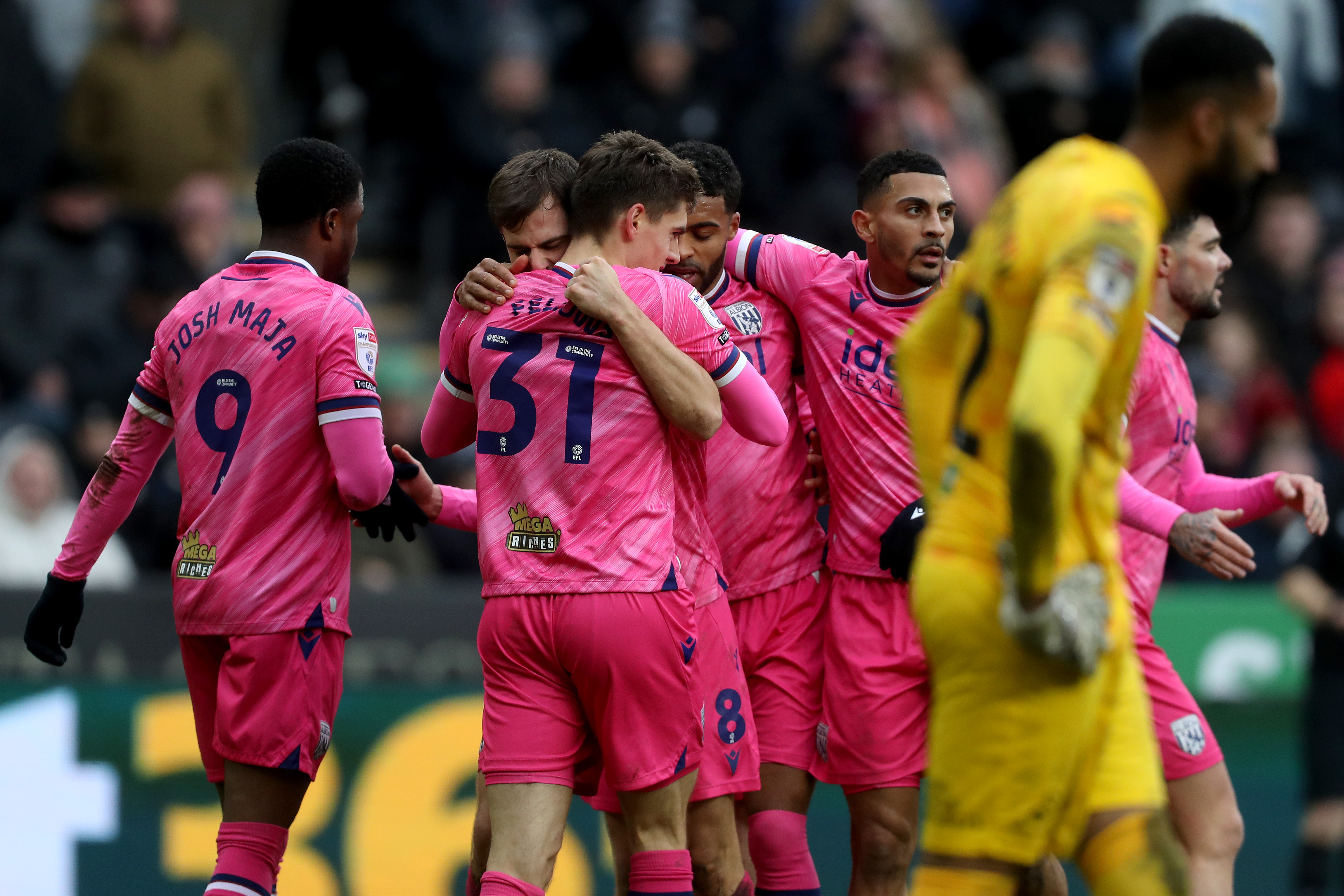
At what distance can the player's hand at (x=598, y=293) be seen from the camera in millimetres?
4980

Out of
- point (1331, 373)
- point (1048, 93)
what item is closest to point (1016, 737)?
point (1331, 373)

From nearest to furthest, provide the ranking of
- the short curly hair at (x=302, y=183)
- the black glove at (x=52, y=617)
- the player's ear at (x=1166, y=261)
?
the short curly hair at (x=302, y=183), the black glove at (x=52, y=617), the player's ear at (x=1166, y=261)

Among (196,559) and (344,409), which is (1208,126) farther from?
(196,559)

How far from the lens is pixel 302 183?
18.0ft

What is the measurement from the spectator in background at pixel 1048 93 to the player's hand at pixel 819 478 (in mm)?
8252

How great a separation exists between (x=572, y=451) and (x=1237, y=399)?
346 inches

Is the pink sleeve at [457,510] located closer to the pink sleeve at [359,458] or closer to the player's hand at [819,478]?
the pink sleeve at [359,458]

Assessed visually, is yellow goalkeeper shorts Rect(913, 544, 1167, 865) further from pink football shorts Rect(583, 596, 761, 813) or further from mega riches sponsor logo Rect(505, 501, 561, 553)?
pink football shorts Rect(583, 596, 761, 813)

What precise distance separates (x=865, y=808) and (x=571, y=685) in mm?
1395

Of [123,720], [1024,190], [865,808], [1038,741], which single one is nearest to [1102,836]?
[1038,741]

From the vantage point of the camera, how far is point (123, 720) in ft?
28.1

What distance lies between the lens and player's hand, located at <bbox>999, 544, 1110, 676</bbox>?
3609 mm

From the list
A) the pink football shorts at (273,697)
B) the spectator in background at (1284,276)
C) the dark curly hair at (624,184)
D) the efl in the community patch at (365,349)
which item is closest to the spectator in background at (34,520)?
the pink football shorts at (273,697)

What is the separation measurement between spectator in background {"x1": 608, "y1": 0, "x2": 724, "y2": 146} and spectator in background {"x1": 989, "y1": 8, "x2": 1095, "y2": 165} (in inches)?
108
